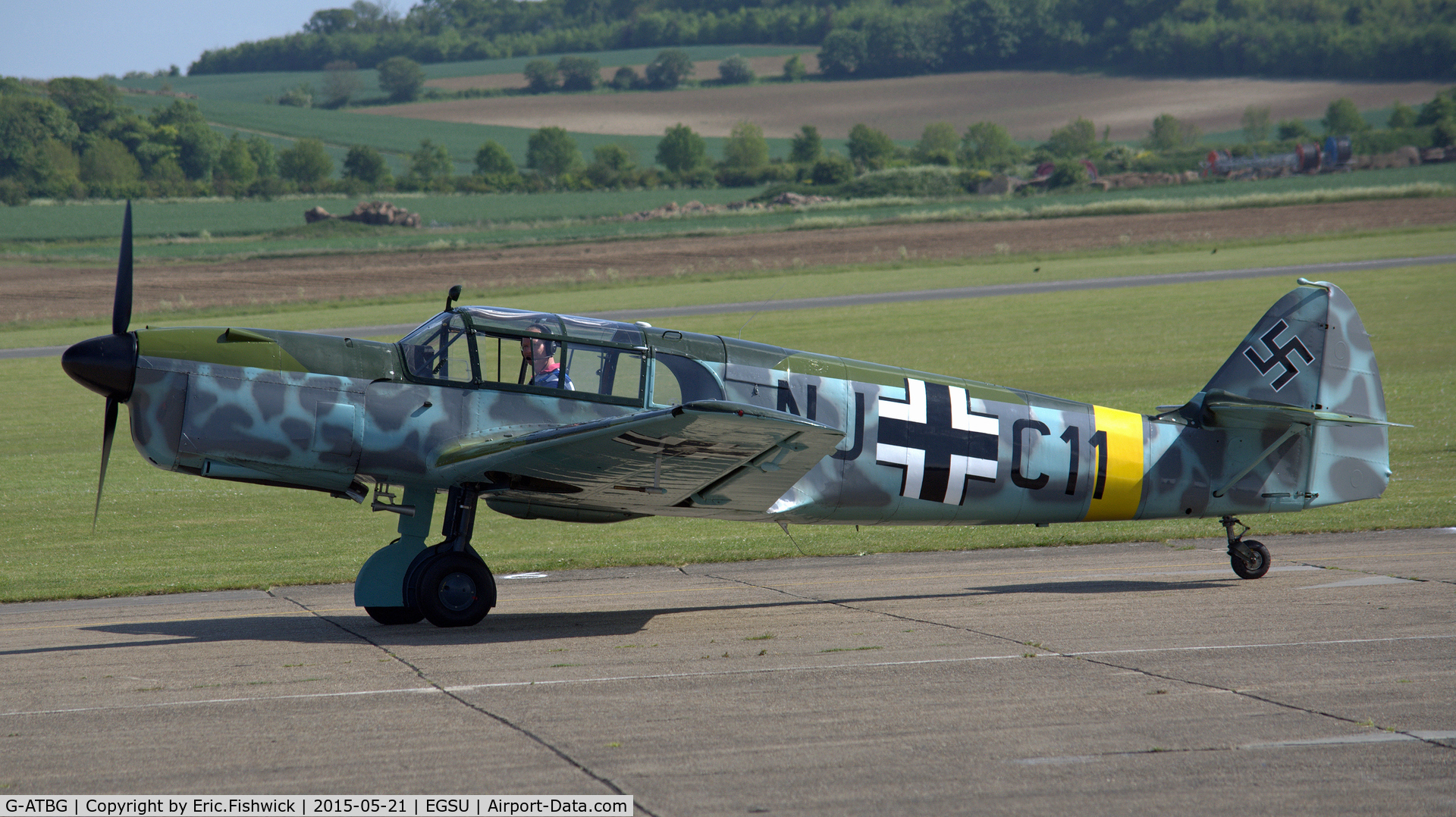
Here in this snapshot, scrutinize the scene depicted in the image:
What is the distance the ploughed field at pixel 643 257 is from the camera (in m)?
51.6

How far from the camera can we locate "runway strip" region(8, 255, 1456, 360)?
40531 mm

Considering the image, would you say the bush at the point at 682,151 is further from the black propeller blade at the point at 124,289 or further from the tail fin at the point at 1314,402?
the black propeller blade at the point at 124,289

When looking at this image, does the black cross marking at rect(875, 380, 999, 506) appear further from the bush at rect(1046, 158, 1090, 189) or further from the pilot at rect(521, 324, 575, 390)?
the bush at rect(1046, 158, 1090, 189)

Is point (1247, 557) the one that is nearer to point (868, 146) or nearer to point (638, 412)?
point (638, 412)

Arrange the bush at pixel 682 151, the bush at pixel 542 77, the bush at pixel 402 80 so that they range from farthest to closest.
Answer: the bush at pixel 542 77 < the bush at pixel 402 80 < the bush at pixel 682 151

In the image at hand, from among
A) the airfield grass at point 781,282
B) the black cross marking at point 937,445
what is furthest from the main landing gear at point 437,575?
the airfield grass at point 781,282

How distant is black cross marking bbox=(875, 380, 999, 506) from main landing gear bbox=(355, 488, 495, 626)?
355 cm

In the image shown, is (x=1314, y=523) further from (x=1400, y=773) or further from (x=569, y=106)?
(x=569, y=106)

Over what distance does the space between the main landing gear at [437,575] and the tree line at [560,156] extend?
3641 inches

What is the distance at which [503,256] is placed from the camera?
6444cm

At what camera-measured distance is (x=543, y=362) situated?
383 inches

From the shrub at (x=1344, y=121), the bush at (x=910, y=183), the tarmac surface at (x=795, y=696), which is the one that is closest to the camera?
the tarmac surface at (x=795, y=696)

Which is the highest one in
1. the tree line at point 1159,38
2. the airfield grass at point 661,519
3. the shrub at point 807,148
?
the tree line at point 1159,38

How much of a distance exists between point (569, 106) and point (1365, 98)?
307ft
